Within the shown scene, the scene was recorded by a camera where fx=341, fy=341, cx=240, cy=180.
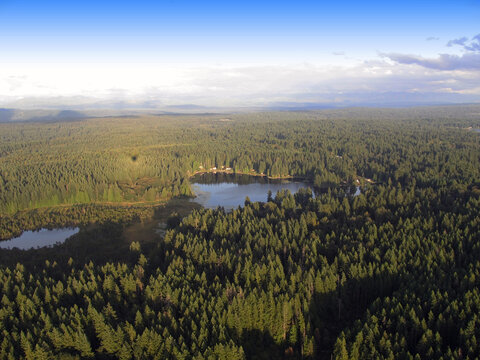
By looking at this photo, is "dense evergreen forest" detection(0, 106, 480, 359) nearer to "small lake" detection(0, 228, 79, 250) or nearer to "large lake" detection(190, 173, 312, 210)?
"small lake" detection(0, 228, 79, 250)

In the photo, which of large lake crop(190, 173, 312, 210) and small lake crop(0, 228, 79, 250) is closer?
small lake crop(0, 228, 79, 250)

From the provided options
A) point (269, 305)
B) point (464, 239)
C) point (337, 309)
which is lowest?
point (337, 309)

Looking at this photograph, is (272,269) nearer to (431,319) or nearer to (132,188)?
(431,319)

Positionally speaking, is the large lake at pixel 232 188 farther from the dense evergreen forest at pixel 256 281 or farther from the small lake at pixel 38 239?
the small lake at pixel 38 239

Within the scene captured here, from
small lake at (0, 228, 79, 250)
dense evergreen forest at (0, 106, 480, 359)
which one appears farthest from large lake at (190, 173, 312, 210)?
small lake at (0, 228, 79, 250)

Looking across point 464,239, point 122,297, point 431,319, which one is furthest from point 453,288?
point 122,297

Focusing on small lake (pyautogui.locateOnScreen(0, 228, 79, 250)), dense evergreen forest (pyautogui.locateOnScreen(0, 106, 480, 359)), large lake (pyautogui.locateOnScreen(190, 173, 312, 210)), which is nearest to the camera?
dense evergreen forest (pyautogui.locateOnScreen(0, 106, 480, 359))
